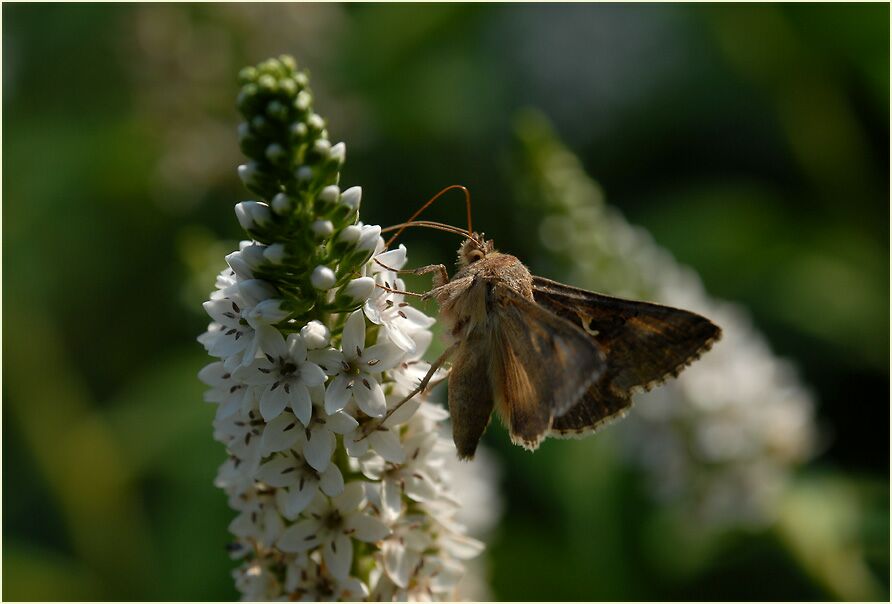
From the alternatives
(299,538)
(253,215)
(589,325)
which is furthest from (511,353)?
(253,215)

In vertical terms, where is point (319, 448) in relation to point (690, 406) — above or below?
below

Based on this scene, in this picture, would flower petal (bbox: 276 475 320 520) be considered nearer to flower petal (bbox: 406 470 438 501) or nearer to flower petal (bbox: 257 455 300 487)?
flower petal (bbox: 257 455 300 487)

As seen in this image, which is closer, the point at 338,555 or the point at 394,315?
the point at 338,555

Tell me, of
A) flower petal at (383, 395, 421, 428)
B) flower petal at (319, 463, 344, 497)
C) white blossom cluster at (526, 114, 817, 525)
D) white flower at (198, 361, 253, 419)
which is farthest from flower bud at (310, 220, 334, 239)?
white blossom cluster at (526, 114, 817, 525)

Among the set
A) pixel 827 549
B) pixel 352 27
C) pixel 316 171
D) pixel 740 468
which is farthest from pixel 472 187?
pixel 316 171

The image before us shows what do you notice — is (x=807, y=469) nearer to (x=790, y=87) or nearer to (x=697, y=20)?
(x=790, y=87)

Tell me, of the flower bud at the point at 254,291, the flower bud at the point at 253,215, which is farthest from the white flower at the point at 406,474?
the flower bud at the point at 253,215

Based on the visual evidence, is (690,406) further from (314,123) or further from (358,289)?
(314,123)
